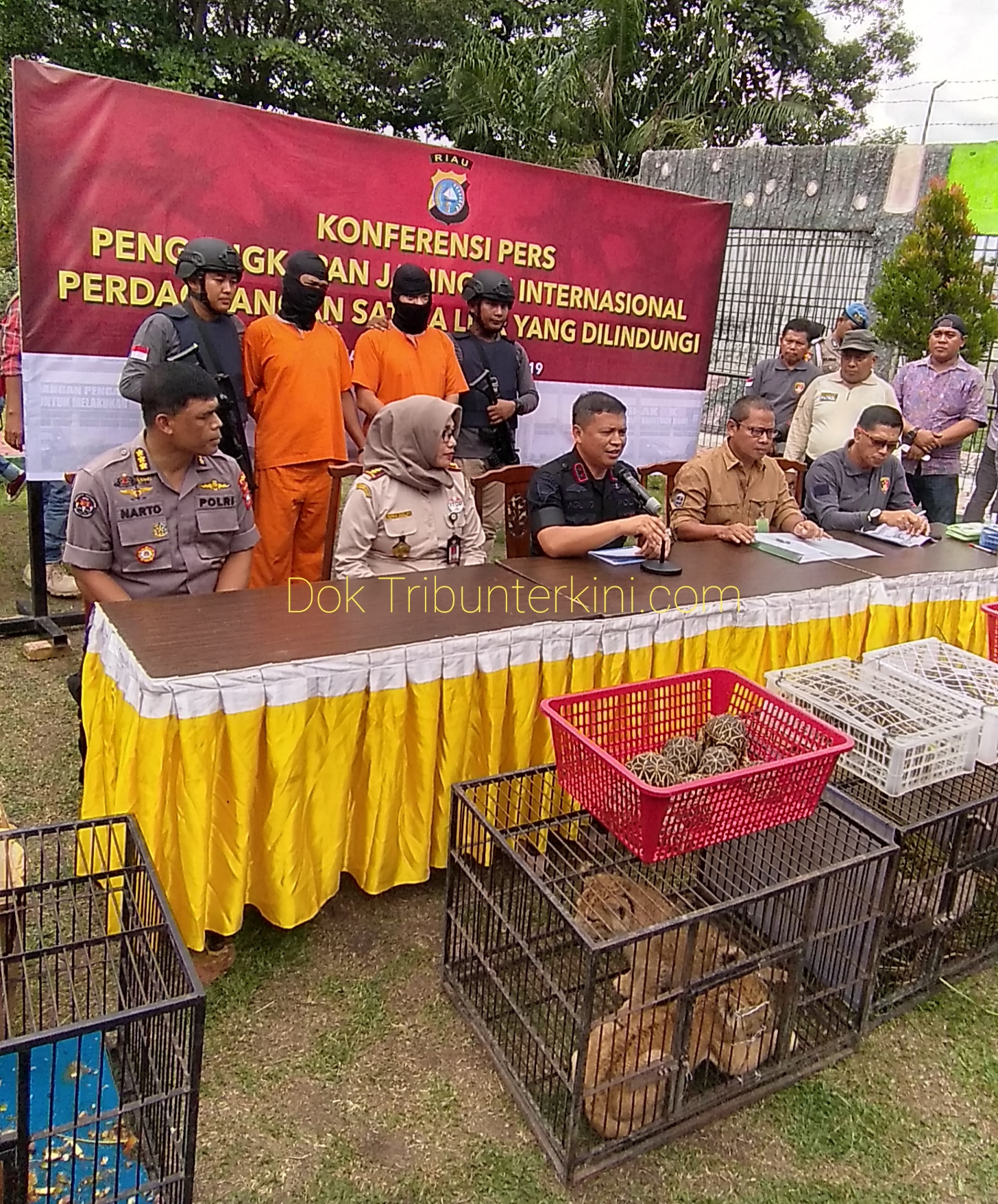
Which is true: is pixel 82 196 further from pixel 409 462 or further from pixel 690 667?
pixel 690 667

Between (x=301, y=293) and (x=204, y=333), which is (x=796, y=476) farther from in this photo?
(x=204, y=333)

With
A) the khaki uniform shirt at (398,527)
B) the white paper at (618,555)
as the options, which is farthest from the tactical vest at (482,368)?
the white paper at (618,555)

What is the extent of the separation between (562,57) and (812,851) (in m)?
13.4

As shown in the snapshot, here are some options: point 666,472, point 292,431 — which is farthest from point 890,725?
point 292,431

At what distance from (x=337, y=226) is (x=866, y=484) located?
269cm

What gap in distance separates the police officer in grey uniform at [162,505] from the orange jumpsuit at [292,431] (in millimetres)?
1125

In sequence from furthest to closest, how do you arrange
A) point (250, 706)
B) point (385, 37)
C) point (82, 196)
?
point (385, 37)
point (82, 196)
point (250, 706)

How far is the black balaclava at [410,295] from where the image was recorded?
4156 millimetres

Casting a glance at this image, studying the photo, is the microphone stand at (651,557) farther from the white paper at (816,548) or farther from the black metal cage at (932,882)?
the black metal cage at (932,882)

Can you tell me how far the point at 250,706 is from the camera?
6.73 ft

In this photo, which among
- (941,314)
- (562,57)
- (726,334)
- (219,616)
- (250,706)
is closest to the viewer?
(250,706)

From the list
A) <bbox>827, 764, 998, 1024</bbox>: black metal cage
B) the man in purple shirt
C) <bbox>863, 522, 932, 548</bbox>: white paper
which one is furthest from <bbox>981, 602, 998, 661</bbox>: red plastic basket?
the man in purple shirt

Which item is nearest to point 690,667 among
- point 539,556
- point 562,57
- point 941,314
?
point 539,556

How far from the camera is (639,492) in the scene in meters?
3.14
